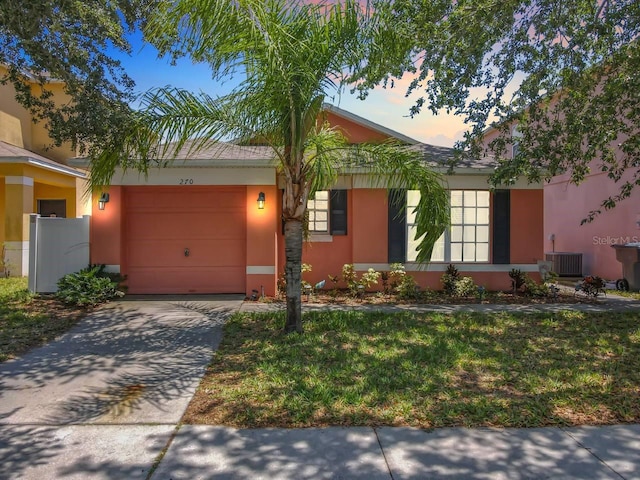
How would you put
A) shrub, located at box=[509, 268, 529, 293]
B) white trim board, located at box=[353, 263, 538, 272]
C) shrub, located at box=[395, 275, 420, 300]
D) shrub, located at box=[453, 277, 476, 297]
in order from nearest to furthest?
1. shrub, located at box=[395, 275, 420, 300]
2. shrub, located at box=[453, 277, 476, 297]
3. shrub, located at box=[509, 268, 529, 293]
4. white trim board, located at box=[353, 263, 538, 272]

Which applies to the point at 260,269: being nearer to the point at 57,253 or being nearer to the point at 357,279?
the point at 357,279

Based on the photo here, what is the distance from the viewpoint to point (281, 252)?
1116 centimetres

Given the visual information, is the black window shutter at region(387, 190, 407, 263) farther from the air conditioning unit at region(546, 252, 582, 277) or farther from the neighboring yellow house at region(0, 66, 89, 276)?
the neighboring yellow house at region(0, 66, 89, 276)

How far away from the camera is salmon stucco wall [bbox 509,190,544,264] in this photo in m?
10.9

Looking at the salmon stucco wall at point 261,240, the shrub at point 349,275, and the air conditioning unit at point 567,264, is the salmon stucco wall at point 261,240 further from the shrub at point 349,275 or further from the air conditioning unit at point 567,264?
the air conditioning unit at point 567,264

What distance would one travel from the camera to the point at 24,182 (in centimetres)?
1333

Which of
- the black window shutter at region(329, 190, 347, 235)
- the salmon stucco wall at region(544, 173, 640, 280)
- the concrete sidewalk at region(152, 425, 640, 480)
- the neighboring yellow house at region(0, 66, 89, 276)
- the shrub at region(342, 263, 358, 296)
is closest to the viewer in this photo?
the concrete sidewalk at region(152, 425, 640, 480)

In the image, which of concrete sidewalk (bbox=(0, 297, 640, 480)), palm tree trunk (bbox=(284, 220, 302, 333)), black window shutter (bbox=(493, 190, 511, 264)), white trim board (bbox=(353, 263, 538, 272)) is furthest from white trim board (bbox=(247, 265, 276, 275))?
black window shutter (bbox=(493, 190, 511, 264))

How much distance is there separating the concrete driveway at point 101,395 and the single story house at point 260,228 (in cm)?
249

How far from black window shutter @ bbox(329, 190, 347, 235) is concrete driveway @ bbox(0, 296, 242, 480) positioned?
401 cm

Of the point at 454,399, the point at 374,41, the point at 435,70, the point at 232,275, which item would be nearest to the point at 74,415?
the point at 454,399

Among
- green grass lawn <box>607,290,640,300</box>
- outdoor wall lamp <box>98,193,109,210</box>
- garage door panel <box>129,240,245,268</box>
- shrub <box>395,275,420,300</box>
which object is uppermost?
outdoor wall lamp <box>98,193,109,210</box>

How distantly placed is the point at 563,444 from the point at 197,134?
18.7 feet

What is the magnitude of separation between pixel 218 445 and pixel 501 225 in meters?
9.16
